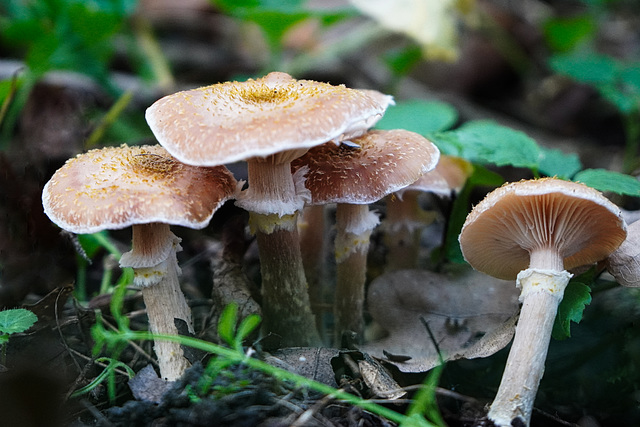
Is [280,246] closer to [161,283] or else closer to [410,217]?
[161,283]

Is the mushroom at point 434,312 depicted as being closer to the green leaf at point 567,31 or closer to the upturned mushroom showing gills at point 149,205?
the upturned mushroom showing gills at point 149,205

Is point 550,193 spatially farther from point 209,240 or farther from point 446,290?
point 209,240

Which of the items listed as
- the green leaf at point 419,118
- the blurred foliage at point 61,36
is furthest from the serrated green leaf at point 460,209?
the blurred foliage at point 61,36

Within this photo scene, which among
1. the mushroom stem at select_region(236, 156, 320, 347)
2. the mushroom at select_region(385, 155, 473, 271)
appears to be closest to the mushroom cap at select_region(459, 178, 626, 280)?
the mushroom at select_region(385, 155, 473, 271)

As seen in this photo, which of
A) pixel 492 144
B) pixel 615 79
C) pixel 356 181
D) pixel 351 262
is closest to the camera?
pixel 356 181

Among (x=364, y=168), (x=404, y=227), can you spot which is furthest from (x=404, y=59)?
(x=364, y=168)

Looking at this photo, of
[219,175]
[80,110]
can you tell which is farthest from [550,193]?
[80,110]

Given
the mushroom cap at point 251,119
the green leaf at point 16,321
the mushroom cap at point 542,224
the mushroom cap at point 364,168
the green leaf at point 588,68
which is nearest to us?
the mushroom cap at point 251,119
